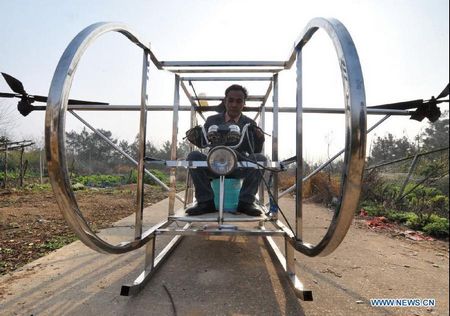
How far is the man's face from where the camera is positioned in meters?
2.67

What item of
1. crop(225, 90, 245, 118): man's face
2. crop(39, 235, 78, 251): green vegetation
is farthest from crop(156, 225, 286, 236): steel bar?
crop(39, 235, 78, 251): green vegetation

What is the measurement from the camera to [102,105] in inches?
91.0

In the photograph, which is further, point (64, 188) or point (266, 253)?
point (266, 253)

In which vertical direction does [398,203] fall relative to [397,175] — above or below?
below

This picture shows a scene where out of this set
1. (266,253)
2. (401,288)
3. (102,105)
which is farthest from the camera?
(266,253)

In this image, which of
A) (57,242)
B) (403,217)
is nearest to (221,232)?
(57,242)

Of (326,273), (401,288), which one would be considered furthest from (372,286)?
(326,273)

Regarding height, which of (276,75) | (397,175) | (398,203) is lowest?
(398,203)

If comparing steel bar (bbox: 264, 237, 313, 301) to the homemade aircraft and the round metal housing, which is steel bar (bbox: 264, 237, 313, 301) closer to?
the homemade aircraft

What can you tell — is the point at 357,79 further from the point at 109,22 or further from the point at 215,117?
the point at 215,117

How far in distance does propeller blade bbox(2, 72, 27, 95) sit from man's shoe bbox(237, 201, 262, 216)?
4.88ft

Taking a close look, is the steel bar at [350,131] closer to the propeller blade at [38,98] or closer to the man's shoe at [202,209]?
the man's shoe at [202,209]

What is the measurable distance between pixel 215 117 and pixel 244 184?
855mm

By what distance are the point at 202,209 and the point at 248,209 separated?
314mm
